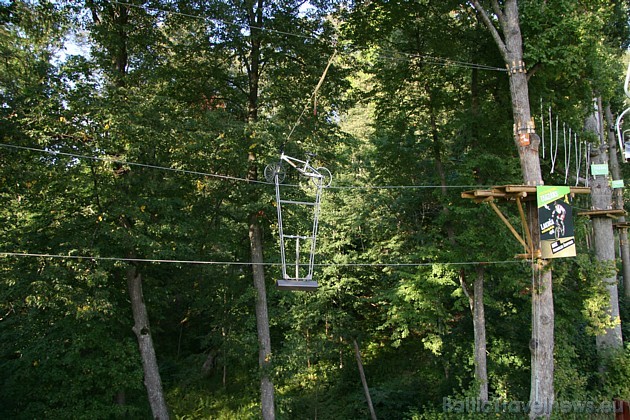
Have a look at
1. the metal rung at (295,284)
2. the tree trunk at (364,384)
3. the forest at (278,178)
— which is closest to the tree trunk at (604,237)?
the forest at (278,178)

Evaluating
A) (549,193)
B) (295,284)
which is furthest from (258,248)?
(549,193)

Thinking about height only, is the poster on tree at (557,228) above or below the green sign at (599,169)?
below

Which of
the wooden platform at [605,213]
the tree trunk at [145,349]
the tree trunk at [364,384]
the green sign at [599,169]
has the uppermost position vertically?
the green sign at [599,169]

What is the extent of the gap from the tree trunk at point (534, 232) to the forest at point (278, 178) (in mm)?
37

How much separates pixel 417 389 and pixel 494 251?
604 cm

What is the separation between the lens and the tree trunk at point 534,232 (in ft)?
25.3

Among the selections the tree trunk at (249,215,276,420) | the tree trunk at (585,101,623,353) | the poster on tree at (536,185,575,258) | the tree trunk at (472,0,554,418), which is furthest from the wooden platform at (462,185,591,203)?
the tree trunk at (249,215,276,420)

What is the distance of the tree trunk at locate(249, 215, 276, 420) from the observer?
10273 mm

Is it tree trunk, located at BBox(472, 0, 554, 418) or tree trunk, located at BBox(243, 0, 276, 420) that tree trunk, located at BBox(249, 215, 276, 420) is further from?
tree trunk, located at BBox(472, 0, 554, 418)

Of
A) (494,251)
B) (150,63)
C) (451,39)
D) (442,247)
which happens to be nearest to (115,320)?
(150,63)

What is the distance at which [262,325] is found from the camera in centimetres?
1057

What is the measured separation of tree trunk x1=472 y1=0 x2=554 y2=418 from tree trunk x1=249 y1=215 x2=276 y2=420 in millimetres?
5419

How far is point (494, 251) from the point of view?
1009 centimetres

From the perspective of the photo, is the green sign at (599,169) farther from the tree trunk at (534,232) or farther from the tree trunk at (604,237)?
the tree trunk at (534,232)
